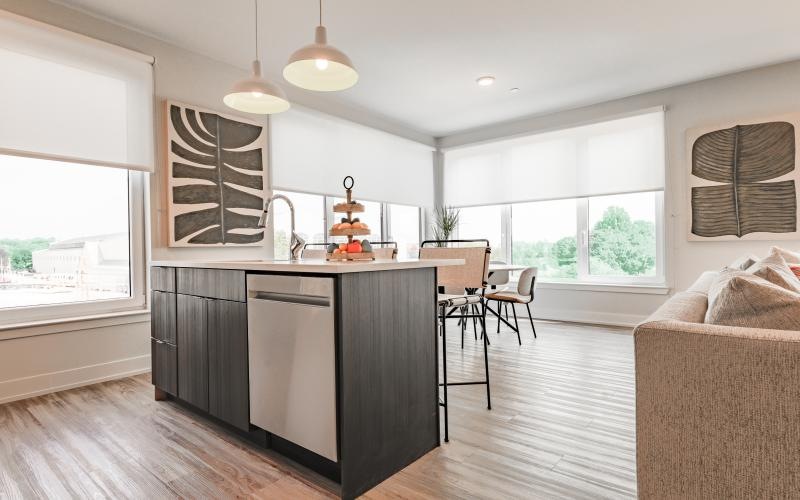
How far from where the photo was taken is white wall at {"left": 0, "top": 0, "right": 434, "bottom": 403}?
2815 mm

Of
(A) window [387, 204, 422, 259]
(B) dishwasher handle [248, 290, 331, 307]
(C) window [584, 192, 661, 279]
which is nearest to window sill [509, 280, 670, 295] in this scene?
(C) window [584, 192, 661, 279]

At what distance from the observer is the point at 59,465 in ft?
6.28

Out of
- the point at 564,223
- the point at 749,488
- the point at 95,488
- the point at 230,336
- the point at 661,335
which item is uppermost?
the point at 564,223

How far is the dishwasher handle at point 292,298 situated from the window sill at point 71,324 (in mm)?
1943

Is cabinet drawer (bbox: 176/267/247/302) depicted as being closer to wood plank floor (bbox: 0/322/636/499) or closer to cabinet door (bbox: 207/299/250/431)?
cabinet door (bbox: 207/299/250/431)

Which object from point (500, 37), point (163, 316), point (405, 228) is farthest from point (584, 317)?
point (163, 316)

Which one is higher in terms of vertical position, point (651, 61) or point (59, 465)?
point (651, 61)

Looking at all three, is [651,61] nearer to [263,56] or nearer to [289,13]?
[289,13]

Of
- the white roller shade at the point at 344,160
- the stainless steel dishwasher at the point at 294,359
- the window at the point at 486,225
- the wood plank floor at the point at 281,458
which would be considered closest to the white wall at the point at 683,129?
the window at the point at 486,225

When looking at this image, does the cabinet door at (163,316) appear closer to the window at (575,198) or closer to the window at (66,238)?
the window at (66,238)

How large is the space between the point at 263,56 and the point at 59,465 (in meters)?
3.20

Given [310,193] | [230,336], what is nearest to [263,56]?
[310,193]

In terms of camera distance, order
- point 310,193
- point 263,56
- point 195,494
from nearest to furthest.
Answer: point 195,494, point 263,56, point 310,193

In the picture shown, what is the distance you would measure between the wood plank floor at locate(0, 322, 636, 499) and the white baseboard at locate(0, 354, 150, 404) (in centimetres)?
8
